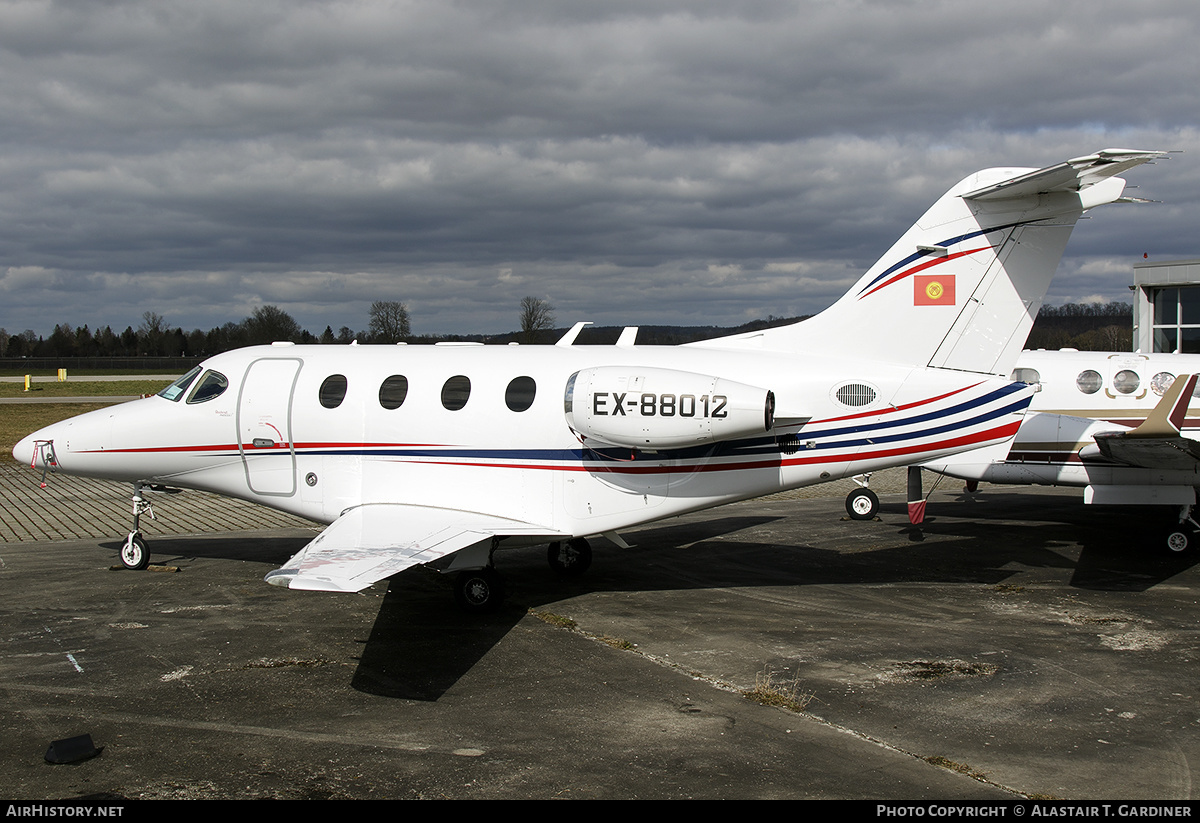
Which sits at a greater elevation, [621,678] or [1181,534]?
[1181,534]

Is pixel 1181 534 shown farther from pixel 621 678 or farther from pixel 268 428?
pixel 268 428

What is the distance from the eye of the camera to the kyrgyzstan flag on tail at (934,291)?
10.6 metres

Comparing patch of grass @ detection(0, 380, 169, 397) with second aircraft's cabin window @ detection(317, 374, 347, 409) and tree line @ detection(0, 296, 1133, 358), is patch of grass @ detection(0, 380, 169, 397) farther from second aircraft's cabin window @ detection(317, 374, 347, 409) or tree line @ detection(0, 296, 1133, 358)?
second aircraft's cabin window @ detection(317, 374, 347, 409)

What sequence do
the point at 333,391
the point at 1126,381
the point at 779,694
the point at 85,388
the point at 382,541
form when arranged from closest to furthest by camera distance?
the point at 779,694 < the point at 382,541 < the point at 333,391 < the point at 1126,381 < the point at 85,388

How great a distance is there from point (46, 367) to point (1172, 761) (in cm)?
9646

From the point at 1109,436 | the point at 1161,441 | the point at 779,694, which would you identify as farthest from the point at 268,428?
the point at 1161,441

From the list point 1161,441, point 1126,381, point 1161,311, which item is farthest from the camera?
point 1161,311

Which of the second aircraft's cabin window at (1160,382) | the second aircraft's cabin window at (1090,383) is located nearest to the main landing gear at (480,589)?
the second aircraft's cabin window at (1090,383)

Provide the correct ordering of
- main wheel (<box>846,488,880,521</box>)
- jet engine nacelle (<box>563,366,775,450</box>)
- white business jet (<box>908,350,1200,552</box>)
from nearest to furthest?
1. jet engine nacelle (<box>563,366,775,450</box>)
2. white business jet (<box>908,350,1200,552</box>)
3. main wheel (<box>846,488,880,521</box>)

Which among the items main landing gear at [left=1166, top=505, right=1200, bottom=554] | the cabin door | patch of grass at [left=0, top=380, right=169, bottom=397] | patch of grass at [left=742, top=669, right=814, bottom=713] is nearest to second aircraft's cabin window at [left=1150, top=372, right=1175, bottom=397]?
main landing gear at [left=1166, top=505, right=1200, bottom=554]

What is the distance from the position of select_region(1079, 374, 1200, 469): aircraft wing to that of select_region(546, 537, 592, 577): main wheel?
744 cm

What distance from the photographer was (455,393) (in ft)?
35.8

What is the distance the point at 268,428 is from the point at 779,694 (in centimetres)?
731

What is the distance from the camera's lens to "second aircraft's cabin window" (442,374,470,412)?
428 inches
